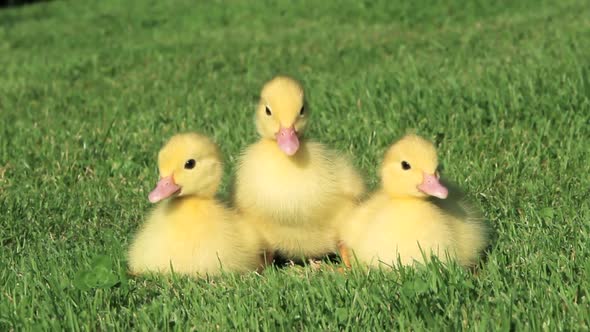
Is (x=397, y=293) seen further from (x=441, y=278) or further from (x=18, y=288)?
(x=18, y=288)

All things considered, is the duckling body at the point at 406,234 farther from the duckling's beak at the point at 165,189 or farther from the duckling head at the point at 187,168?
the duckling's beak at the point at 165,189

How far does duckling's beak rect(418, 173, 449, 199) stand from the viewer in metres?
4.07

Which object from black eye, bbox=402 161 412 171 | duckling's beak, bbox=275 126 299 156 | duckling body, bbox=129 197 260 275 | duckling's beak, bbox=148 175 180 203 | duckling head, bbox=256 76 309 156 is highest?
duckling head, bbox=256 76 309 156

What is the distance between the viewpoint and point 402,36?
13172 mm

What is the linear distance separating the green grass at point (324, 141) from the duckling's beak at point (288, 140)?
2.05 ft

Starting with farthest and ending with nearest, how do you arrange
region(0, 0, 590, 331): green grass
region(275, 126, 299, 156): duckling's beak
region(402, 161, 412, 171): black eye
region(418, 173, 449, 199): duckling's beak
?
region(275, 126, 299, 156): duckling's beak
region(402, 161, 412, 171): black eye
region(418, 173, 449, 199): duckling's beak
region(0, 0, 590, 331): green grass

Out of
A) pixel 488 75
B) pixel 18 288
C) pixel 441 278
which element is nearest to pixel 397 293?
pixel 441 278

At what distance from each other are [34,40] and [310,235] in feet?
41.3

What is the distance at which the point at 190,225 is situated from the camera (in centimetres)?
444

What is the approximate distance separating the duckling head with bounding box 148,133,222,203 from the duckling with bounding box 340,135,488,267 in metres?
0.85

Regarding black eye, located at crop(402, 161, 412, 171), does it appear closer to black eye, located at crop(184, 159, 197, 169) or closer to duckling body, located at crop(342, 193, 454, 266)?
duckling body, located at crop(342, 193, 454, 266)

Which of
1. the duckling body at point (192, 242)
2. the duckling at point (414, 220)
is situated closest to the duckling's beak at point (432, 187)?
the duckling at point (414, 220)

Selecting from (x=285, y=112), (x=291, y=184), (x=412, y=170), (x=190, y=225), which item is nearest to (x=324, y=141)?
(x=291, y=184)

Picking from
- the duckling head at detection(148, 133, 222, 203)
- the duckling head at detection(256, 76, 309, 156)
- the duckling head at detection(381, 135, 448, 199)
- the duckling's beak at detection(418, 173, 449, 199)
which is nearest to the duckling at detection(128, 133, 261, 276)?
the duckling head at detection(148, 133, 222, 203)
